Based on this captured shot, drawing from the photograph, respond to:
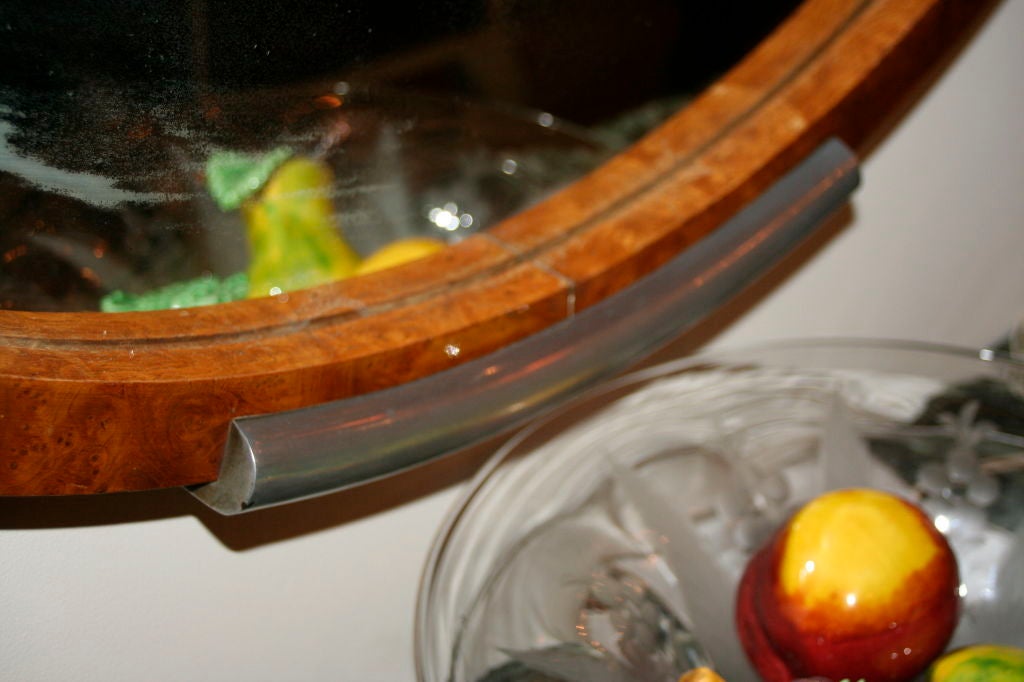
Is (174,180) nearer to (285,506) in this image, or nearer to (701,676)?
(285,506)

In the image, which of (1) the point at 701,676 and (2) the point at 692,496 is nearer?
(1) the point at 701,676

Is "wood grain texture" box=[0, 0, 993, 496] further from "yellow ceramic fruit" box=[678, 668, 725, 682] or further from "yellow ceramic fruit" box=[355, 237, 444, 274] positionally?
"yellow ceramic fruit" box=[678, 668, 725, 682]

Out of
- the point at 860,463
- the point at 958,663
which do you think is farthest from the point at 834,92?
the point at 958,663

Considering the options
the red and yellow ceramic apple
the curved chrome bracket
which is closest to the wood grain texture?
the curved chrome bracket

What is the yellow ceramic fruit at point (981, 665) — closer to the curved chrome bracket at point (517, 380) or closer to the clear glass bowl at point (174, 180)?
the curved chrome bracket at point (517, 380)

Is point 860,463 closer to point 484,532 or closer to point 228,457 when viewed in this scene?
point 484,532

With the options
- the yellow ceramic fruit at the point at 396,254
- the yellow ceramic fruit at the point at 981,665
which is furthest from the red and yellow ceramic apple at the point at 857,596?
the yellow ceramic fruit at the point at 396,254

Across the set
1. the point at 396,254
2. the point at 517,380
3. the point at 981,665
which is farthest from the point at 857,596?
the point at 396,254
